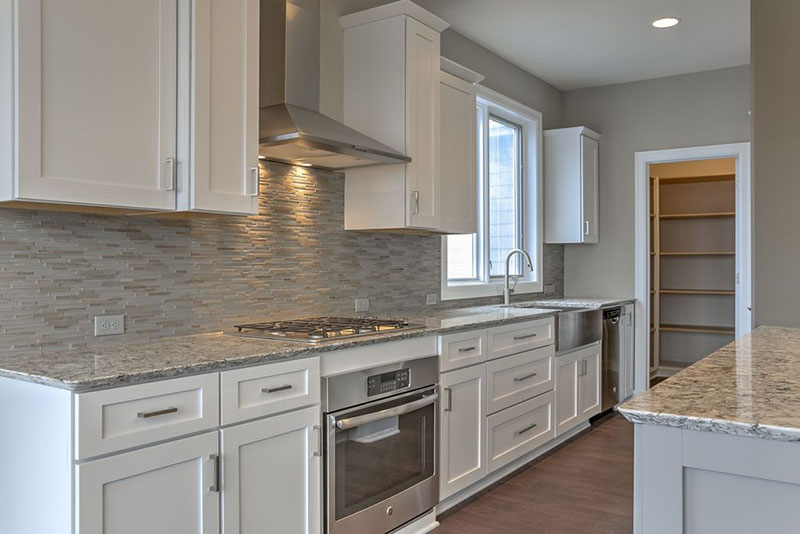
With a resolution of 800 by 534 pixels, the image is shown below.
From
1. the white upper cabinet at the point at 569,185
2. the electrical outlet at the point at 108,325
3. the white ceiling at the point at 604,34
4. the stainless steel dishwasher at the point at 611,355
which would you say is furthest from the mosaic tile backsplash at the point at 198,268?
the white upper cabinet at the point at 569,185

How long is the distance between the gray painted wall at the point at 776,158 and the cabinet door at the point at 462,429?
1.34 metres

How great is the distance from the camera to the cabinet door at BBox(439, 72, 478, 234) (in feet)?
11.9

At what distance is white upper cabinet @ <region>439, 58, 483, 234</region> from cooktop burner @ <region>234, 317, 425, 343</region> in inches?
34.7

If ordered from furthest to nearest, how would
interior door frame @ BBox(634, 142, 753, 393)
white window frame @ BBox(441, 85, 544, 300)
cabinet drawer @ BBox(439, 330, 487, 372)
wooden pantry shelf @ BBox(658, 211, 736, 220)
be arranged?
wooden pantry shelf @ BBox(658, 211, 736, 220)
interior door frame @ BBox(634, 142, 753, 393)
white window frame @ BBox(441, 85, 544, 300)
cabinet drawer @ BBox(439, 330, 487, 372)

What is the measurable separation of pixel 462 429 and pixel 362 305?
2.85ft

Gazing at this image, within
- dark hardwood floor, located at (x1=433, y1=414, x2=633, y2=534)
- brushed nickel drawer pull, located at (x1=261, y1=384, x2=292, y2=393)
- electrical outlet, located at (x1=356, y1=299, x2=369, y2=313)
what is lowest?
dark hardwood floor, located at (x1=433, y1=414, x2=633, y2=534)

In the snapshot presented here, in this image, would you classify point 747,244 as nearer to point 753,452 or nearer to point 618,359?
point 618,359

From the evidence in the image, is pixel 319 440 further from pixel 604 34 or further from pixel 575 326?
pixel 604 34

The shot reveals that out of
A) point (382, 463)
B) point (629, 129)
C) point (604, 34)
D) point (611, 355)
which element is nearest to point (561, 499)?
point (382, 463)

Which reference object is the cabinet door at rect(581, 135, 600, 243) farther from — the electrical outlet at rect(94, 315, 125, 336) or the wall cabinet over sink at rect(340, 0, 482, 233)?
the electrical outlet at rect(94, 315, 125, 336)

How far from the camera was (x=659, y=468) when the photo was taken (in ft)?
3.88

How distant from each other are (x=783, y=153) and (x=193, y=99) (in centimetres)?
238

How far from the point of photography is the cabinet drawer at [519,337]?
3431 mm

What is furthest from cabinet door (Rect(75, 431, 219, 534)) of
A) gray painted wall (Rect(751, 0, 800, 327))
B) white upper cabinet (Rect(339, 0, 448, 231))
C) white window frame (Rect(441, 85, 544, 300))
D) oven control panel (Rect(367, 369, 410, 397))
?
white window frame (Rect(441, 85, 544, 300))
